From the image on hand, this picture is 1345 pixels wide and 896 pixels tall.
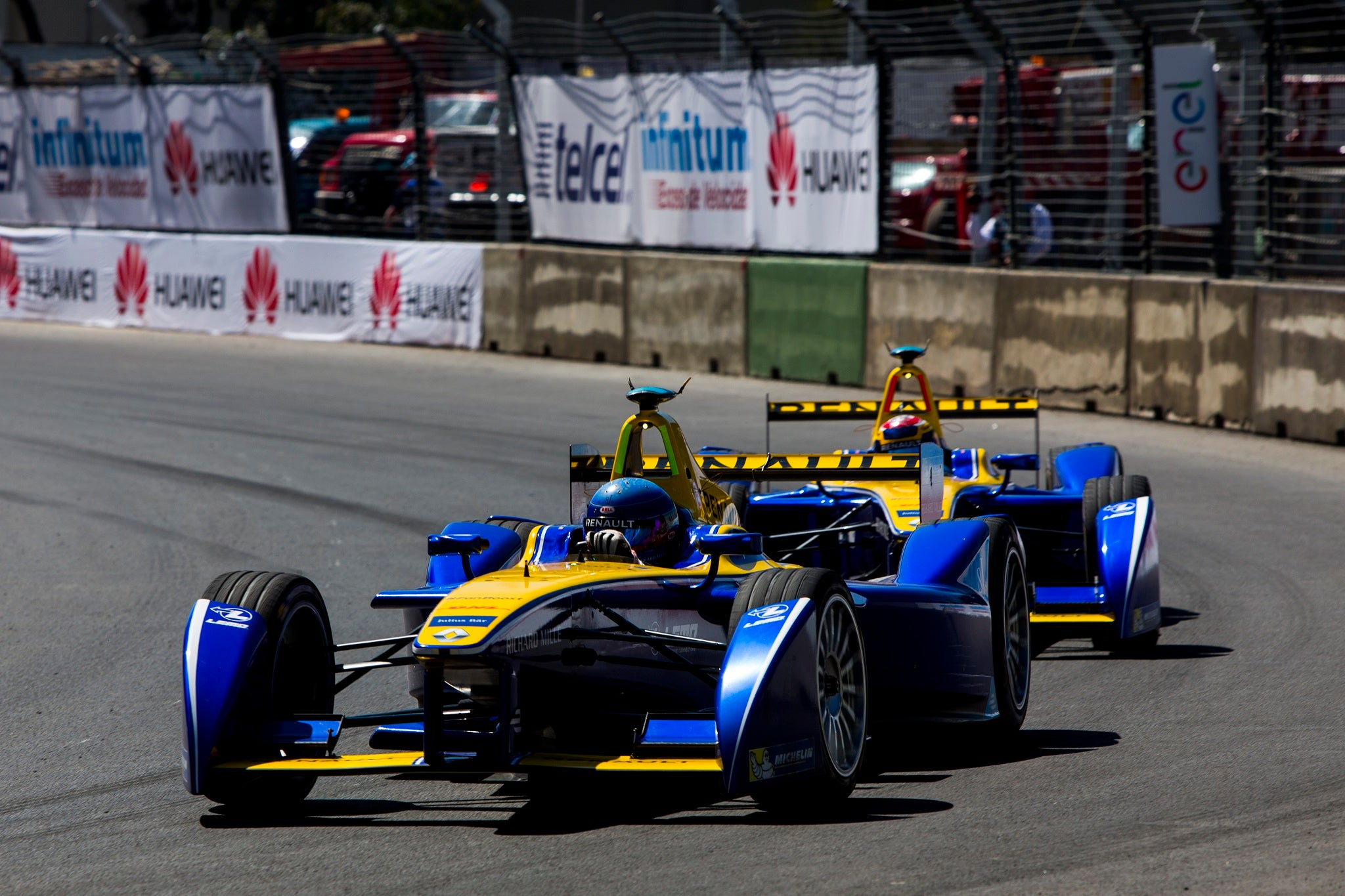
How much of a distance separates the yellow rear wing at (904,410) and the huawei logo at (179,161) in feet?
53.2

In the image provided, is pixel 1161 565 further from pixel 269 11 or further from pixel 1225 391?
pixel 269 11

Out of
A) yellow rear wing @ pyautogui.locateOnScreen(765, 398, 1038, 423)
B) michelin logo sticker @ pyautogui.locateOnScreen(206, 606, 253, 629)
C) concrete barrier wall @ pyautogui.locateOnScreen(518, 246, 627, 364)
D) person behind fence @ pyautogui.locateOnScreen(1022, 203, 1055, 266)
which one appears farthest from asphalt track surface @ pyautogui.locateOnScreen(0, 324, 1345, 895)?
concrete barrier wall @ pyautogui.locateOnScreen(518, 246, 627, 364)

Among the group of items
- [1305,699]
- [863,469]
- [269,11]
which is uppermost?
[269,11]

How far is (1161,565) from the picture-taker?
392 inches

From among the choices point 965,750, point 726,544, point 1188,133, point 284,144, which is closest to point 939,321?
point 1188,133

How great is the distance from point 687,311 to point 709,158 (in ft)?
5.41

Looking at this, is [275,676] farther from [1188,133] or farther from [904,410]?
[1188,133]

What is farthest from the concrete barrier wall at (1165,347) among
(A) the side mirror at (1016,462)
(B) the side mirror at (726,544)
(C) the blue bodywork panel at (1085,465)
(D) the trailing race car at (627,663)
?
(B) the side mirror at (726,544)

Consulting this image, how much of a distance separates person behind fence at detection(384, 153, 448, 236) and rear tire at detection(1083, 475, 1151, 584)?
565 inches

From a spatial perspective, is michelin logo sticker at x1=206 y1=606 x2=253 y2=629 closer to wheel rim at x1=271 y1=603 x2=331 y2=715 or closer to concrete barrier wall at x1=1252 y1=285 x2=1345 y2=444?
wheel rim at x1=271 y1=603 x2=331 y2=715

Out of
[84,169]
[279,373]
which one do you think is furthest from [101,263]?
[279,373]

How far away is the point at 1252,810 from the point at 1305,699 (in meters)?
1.67

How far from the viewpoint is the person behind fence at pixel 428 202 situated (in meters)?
22.0

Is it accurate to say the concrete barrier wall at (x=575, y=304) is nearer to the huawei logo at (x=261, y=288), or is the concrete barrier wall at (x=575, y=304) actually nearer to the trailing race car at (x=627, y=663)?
the huawei logo at (x=261, y=288)
